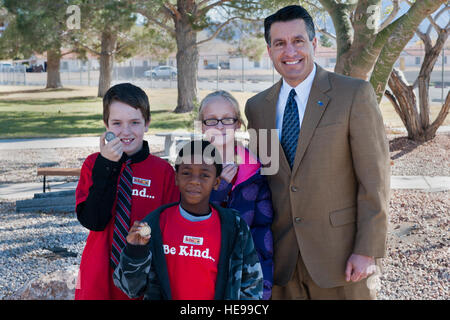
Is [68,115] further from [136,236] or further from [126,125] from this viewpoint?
[136,236]

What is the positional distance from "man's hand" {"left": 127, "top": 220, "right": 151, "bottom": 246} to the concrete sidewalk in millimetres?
6874

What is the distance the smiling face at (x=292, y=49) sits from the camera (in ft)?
8.80

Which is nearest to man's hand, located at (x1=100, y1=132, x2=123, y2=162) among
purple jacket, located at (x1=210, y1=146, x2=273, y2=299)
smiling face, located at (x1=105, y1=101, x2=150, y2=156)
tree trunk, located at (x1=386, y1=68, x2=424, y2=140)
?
smiling face, located at (x1=105, y1=101, x2=150, y2=156)

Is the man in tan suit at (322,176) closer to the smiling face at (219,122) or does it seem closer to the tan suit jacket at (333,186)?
the tan suit jacket at (333,186)

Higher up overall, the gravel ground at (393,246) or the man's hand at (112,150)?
the man's hand at (112,150)

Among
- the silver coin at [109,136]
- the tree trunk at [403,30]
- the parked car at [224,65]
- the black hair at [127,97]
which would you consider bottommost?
the silver coin at [109,136]

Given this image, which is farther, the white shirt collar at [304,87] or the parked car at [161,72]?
the parked car at [161,72]

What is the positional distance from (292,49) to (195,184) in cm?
82

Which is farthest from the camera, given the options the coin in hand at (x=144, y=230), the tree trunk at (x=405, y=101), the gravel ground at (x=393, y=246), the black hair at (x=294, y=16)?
the tree trunk at (x=405, y=101)

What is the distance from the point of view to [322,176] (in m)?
2.64

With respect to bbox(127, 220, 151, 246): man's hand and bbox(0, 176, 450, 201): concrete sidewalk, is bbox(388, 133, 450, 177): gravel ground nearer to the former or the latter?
bbox(0, 176, 450, 201): concrete sidewalk

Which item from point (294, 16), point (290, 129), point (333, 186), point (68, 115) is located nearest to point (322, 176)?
point (333, 186)

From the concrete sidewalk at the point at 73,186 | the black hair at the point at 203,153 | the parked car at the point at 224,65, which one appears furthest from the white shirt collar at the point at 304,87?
the parked car at the point at 224,65

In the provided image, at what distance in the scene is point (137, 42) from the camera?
30516 mm
